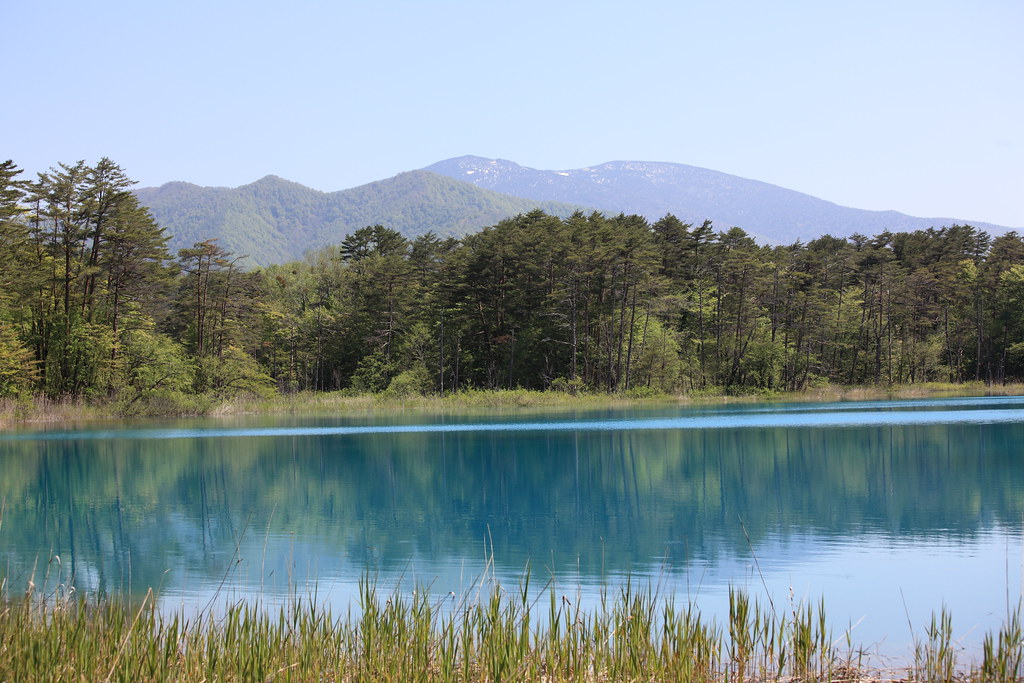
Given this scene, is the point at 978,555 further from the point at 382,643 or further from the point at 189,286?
the point at 189,286

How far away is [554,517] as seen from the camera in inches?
501

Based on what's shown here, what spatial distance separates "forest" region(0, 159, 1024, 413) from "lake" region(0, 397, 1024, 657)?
16388 mm

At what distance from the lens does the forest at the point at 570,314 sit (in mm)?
44219

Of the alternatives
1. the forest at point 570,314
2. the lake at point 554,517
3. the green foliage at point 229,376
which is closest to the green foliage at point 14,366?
the forest at point 570,314

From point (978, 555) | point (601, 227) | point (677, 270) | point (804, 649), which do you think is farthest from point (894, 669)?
point (677, 270)

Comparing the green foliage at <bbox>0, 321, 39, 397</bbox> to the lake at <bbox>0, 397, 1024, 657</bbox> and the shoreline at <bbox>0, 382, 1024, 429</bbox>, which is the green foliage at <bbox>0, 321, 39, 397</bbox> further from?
the lake at <bbox>0, 397, 1024, 657</bbox>

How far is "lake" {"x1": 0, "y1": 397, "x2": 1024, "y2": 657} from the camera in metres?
8.36

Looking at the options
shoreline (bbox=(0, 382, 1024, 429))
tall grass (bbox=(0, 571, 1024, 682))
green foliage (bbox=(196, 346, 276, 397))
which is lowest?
shoreline (bbox=(0, 382, 1024, 429))

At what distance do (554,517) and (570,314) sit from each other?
3833cm

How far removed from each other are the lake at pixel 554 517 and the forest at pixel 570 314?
16.4 m

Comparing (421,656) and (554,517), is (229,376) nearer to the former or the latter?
(554,517)

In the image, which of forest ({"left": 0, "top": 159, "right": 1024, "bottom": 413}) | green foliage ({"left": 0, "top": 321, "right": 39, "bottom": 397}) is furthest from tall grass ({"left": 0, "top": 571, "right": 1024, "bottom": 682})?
forest ({"left": 0, "top": 159, "right": 1024, "bottom": 413})

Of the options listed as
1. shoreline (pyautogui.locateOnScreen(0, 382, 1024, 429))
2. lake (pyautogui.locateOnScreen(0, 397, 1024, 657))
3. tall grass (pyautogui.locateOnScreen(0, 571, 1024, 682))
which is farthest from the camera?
shoreline (pyautogui.locateOnScreen(0, 382, 1024, 429))

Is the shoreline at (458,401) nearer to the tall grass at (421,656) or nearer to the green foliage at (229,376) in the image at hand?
the green foliage at (229,376)
